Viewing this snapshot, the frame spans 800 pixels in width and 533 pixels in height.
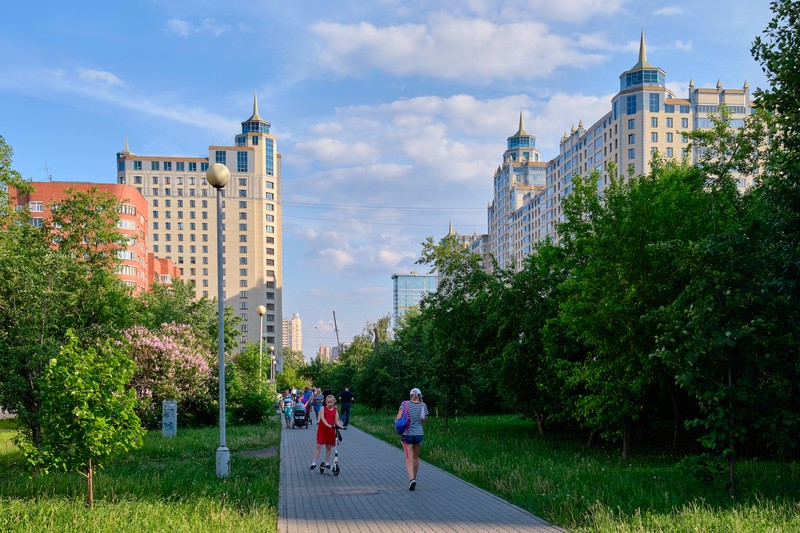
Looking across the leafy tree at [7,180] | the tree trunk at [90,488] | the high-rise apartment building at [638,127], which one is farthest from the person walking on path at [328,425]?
the high-rise apartment building at [638,127]

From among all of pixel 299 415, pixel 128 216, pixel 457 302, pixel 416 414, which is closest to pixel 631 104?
pixel 128 216

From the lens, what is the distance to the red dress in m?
15.6

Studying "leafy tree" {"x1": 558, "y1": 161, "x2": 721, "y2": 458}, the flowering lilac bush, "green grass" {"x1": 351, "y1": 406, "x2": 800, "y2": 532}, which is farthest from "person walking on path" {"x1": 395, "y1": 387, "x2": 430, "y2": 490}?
the flowering lilac bush

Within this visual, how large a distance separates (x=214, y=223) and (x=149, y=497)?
152 metres

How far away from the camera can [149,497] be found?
452 inches

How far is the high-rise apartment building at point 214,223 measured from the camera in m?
157

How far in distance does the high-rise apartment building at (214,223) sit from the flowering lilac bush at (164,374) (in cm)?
12438

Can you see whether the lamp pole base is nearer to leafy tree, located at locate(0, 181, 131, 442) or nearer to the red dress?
the red dress

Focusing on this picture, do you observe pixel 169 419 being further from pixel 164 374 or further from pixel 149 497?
pixel 149 497

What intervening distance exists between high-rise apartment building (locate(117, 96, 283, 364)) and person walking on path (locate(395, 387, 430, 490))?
476ft

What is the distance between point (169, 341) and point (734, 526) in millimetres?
27263

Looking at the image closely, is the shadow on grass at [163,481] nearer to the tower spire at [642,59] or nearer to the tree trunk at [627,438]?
the tree trunk at [627,438]

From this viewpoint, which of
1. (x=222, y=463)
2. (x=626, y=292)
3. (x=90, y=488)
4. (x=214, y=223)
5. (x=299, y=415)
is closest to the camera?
(x=90, y=488)

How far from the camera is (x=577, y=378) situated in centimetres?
1755
